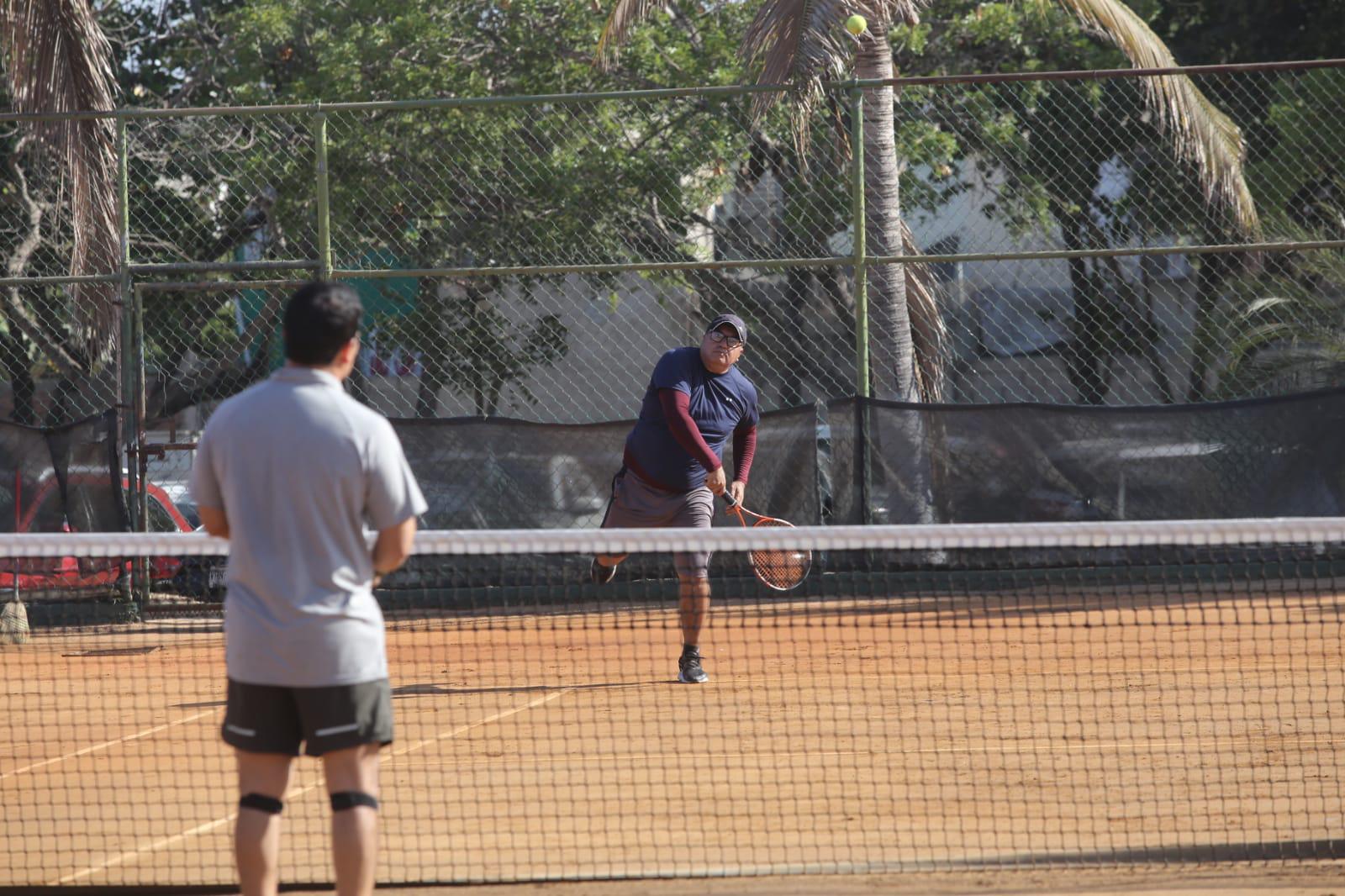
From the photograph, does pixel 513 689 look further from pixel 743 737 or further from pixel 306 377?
pixel 306 377

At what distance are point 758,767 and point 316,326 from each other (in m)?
2.75

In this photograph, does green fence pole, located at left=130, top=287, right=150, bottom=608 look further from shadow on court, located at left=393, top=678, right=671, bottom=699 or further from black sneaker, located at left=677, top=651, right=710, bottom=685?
black sneaker, located at left=677, top=651, right=710, bottom=685

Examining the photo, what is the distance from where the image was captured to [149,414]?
35.9 ft

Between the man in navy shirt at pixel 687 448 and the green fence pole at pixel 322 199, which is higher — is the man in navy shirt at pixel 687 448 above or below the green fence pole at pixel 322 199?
below

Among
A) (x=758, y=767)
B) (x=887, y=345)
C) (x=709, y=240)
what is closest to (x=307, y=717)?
(x=758, y=767)

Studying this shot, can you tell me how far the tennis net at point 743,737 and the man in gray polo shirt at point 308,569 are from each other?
95 centimetres

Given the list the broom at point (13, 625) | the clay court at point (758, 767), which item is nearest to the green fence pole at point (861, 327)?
the clay court at point (758, 767)

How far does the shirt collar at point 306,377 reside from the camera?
325 cm

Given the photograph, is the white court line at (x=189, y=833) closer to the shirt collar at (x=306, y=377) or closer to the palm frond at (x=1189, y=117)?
the shirt collar at (x=306, y=377)

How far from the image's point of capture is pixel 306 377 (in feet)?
10.7

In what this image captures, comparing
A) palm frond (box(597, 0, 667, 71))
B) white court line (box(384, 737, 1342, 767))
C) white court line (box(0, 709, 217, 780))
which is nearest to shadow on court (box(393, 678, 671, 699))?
white court line (box(0, 709, 217, 780))

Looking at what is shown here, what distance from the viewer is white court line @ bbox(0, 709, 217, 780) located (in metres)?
5.84

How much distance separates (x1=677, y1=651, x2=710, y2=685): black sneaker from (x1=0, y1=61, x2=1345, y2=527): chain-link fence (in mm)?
3406

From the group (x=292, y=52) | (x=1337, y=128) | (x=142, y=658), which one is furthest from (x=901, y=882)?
(x=292, y=52)
